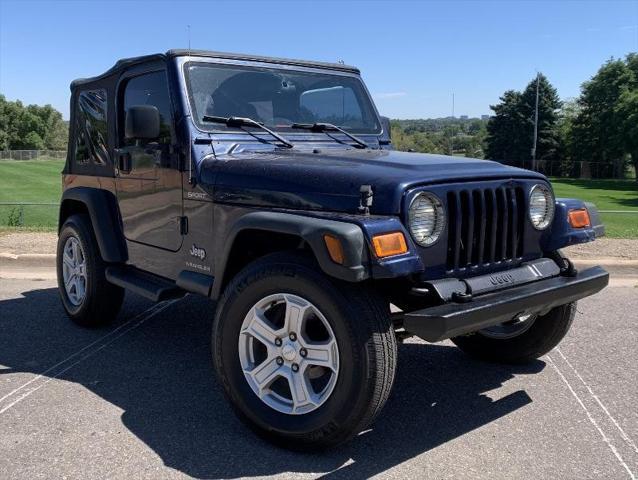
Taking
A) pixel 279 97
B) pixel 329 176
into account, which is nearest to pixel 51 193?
pixel 279 97

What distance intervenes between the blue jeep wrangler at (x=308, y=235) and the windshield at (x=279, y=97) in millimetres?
15

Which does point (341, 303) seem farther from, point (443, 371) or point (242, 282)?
point (443, 371)

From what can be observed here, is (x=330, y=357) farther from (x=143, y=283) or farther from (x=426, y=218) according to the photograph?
(x=143, y=283)

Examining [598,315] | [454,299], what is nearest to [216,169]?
[454,299]

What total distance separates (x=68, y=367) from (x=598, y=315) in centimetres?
446

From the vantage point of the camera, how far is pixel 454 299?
3.11m

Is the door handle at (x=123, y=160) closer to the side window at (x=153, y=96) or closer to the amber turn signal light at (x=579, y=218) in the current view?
the side window at (x=153, y=96)

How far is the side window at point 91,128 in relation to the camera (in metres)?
5.19

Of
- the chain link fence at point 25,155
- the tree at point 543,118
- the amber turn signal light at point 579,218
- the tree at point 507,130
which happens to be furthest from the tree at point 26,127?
the amber turn signal light at point 579,218

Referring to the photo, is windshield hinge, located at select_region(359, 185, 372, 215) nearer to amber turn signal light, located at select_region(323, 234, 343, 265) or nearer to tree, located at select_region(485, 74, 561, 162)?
amber turn signal light, located at select_region(323, 234, 343, 265)

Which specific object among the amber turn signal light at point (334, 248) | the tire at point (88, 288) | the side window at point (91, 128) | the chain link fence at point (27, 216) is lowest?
the chain link fence at point (27, 216)

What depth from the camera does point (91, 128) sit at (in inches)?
213

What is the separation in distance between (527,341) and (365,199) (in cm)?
191

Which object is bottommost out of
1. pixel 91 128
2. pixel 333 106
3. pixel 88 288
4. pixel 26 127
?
pixel 88 288
